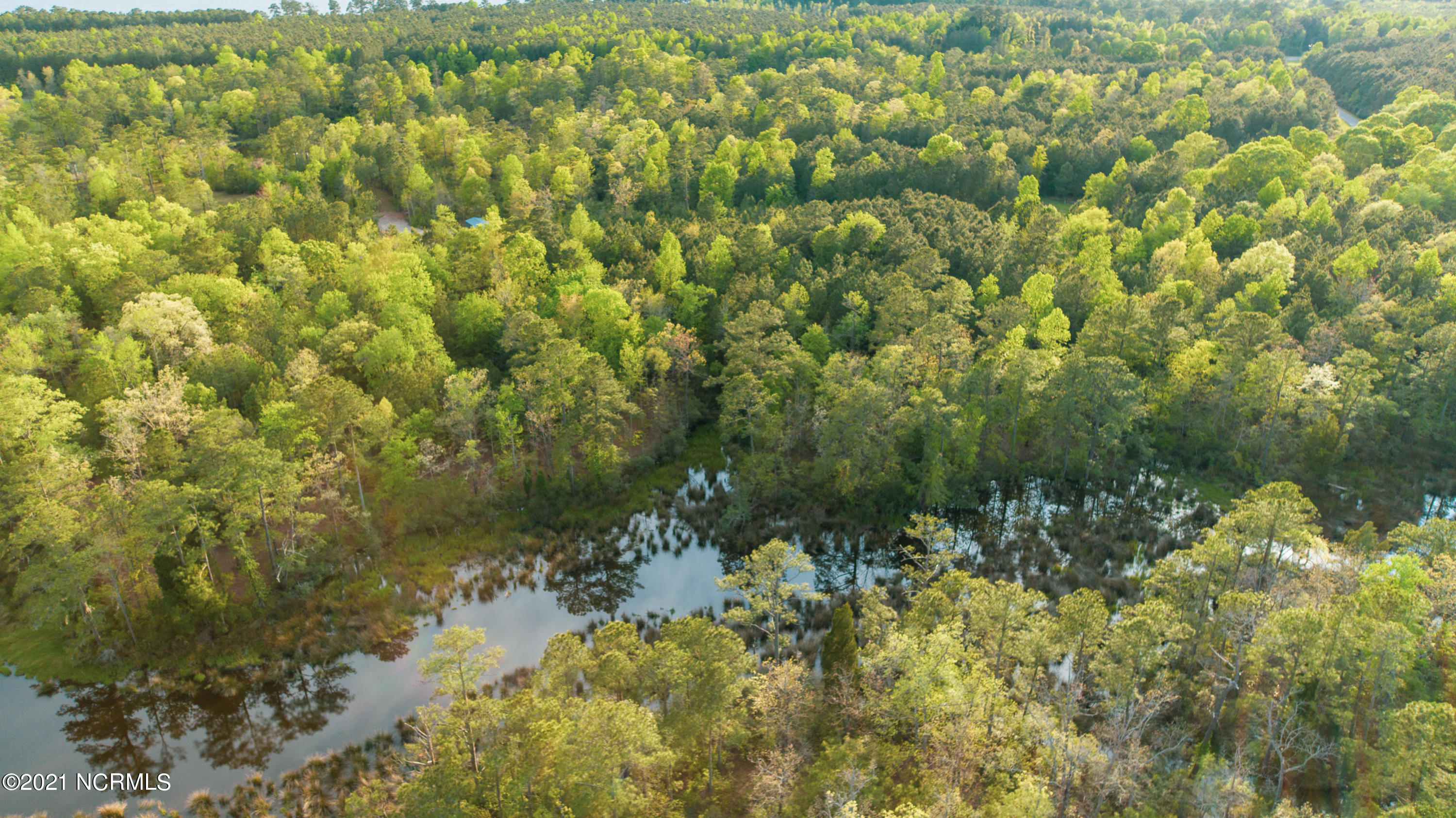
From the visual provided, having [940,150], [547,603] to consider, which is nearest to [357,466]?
[547,603]

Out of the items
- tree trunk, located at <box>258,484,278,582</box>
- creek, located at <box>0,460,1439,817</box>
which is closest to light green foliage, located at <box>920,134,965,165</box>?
creek, located at <box>0,460,1439,817</box>

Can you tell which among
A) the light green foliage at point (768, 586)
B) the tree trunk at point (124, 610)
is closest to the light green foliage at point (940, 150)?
the light green foliage at point (768, 586)

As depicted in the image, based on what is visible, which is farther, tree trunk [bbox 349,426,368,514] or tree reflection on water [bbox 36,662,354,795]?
tree trunk [bbox 349,426,368,514]

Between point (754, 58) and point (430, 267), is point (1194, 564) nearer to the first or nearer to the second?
point (430, 267)

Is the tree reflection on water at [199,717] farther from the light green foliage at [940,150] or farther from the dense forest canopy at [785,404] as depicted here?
the light green foliage at [940,150]

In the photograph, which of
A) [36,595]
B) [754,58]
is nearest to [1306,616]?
[36,595]

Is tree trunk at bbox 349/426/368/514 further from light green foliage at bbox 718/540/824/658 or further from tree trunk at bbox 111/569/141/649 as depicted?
light green foliage at bbox 718/540/824/658

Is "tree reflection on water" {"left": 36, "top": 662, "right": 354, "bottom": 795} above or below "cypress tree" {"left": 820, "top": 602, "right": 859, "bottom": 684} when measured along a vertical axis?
below
